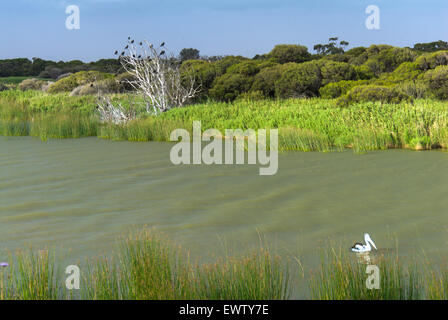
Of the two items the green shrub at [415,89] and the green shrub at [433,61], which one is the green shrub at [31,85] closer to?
the green shrub at [433,61]

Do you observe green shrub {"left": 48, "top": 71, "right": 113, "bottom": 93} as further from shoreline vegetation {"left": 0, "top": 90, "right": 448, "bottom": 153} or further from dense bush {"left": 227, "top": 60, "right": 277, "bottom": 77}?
shoreline vegetation {"left": 0, "top": 90, "right": 448, "bottom": 153}

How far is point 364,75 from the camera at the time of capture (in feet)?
82.4

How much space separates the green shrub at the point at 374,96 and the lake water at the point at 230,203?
5.54 meters

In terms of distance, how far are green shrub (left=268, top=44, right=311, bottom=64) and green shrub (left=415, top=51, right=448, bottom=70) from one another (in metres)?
7.72

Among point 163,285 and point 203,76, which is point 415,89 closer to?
point 203,76

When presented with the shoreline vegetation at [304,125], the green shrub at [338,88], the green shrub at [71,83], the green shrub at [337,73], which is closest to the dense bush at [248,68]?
the green shrub at [337,73]

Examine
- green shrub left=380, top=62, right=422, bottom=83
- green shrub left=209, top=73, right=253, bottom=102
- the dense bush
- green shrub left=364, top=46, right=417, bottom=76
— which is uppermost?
green shrub left=364, top=46, right=417, bottom=76

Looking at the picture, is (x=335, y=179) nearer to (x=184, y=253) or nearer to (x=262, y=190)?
Answer: (x=262, y=190)

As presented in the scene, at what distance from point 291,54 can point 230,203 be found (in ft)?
84.2

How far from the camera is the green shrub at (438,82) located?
20.4 m

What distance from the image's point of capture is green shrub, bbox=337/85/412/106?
677 inches

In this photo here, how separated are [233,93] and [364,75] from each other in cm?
617

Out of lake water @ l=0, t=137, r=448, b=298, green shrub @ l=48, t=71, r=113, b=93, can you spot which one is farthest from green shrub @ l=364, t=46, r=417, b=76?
lake water @ l=0, t=137, r=448, b=298

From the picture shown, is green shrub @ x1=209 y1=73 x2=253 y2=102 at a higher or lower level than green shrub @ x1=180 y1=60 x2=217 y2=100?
lower
